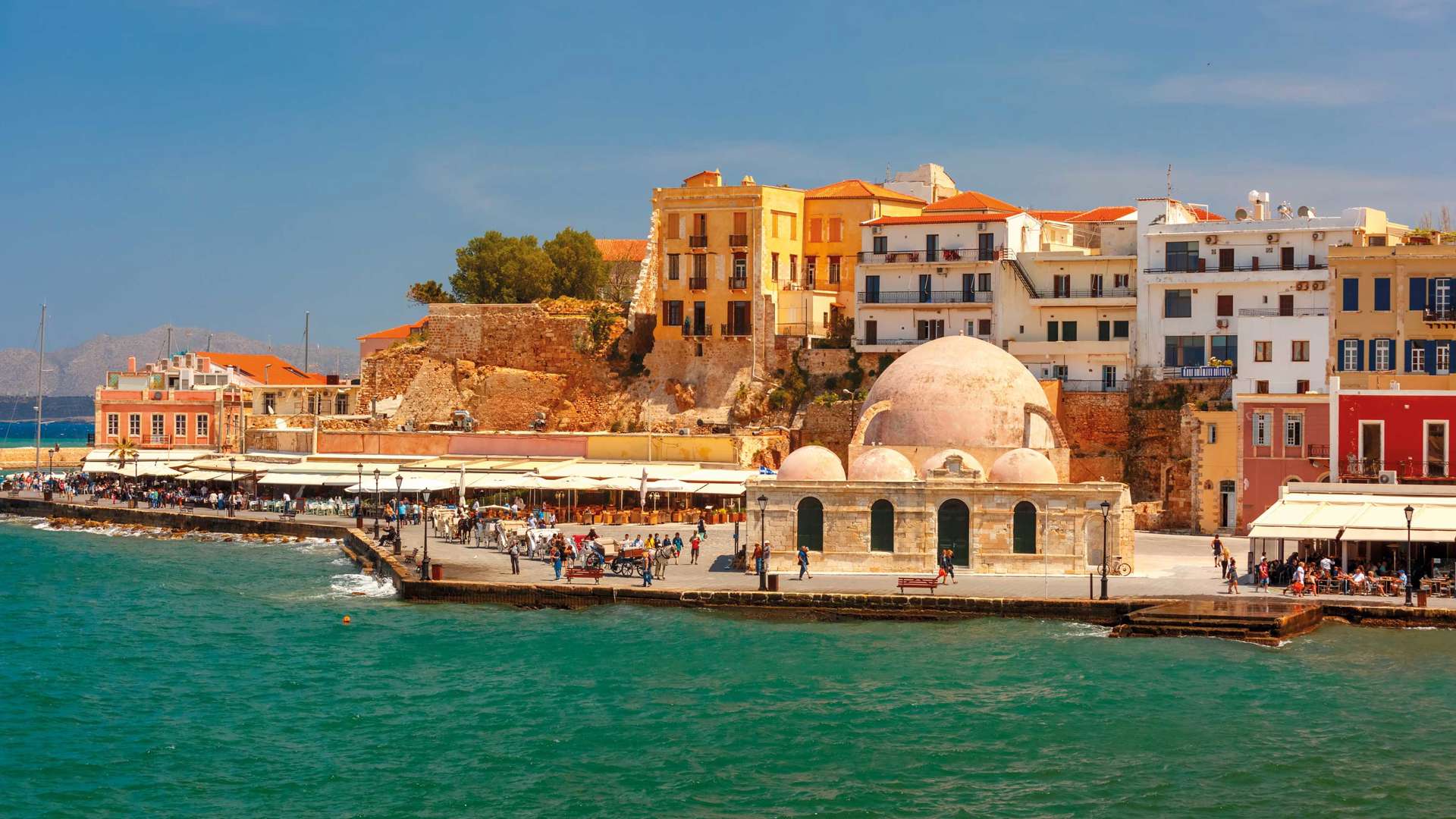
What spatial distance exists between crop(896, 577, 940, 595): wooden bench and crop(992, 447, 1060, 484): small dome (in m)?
3.53

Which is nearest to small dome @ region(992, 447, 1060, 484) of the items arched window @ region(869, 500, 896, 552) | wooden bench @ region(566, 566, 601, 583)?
arched window @ region(869, 500, 896, 552)

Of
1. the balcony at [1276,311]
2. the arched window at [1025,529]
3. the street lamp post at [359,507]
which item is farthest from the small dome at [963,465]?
the street lamp post at [359,507]

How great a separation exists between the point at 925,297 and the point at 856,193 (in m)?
6.02

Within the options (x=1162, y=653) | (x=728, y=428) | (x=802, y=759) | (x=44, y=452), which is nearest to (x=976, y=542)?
(x=1162, y=653)

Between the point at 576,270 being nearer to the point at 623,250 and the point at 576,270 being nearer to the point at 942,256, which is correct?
the point at 623,250

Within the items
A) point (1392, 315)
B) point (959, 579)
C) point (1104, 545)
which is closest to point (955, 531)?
point (959, 579)

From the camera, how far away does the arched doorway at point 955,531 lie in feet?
128

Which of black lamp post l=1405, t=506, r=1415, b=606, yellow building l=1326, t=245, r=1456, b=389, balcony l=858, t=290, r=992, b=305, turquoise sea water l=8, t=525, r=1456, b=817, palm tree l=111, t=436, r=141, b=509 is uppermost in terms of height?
balcony l=858, t=290, r=992, b=305

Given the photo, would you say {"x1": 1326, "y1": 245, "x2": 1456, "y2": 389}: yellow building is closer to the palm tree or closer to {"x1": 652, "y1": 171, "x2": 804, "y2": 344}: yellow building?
{"x1": 652, "y1": 171, "x2": 804, "y2": 344}: yellow building

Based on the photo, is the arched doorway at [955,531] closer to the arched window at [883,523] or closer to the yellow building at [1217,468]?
the arched window at [883,523]

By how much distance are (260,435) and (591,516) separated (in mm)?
20285

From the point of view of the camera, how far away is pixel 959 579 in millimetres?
38156

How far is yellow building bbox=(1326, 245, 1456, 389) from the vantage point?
43594 millimetres

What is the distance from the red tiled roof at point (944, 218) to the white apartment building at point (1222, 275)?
469 cm
